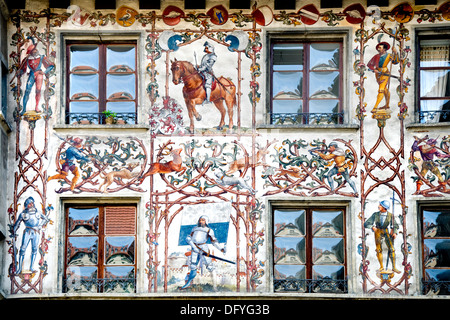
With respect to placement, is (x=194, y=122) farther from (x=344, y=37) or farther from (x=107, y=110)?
(x=344, y=37)

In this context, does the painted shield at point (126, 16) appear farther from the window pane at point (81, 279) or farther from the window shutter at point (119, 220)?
the window pane at point (81, 279)

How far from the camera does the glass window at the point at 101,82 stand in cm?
2355

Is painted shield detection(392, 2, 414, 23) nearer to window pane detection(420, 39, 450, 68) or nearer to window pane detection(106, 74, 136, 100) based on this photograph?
window pane detection(420, 39, 450, 68)

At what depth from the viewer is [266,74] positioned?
23.5 m

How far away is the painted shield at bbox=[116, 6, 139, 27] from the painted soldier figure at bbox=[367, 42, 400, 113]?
4083mm

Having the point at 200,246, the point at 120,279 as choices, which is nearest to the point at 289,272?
the point at 200,246

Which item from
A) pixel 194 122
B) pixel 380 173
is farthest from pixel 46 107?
pixel 380 173

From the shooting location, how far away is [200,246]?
74.6ft

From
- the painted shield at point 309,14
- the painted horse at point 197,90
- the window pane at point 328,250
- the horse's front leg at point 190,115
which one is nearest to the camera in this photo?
the window pane at point 328,250

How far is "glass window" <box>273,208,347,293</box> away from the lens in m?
22.7

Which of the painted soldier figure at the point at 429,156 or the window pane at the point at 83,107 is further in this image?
the window pane at the point at 83,107

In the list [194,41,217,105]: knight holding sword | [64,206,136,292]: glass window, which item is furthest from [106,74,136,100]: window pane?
[64,206,136,292]: glass window

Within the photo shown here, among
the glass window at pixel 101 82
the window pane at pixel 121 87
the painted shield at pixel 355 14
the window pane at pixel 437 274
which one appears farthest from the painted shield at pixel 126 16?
the window pane at pixel 437 274

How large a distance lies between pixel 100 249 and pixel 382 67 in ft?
18.4
